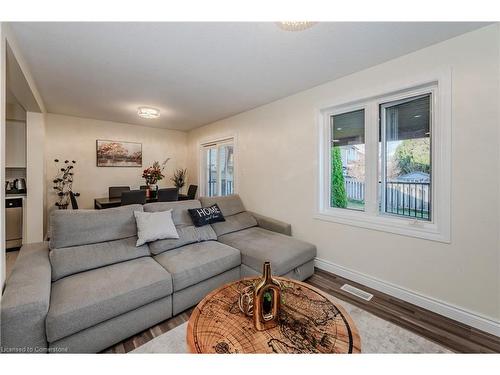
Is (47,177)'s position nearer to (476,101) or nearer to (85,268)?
(85,268)

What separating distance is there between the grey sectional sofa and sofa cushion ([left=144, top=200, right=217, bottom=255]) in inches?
0.5

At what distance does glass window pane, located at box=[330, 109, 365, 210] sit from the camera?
2.68 metres

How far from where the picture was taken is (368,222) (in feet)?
8.23

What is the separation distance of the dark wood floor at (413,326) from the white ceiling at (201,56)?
2.46 m

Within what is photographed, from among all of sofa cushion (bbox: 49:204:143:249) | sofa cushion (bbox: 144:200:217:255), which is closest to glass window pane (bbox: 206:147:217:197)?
sofa cushion (bbox: 144:200:217:255)

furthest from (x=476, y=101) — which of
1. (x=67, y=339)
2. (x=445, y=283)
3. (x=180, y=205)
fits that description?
(x=67, y=339)

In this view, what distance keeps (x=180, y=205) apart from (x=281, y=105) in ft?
7.00

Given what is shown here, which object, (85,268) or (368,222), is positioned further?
(368,222)

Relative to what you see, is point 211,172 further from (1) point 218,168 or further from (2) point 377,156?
(2) point 377,156

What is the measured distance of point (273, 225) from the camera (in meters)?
3.35
